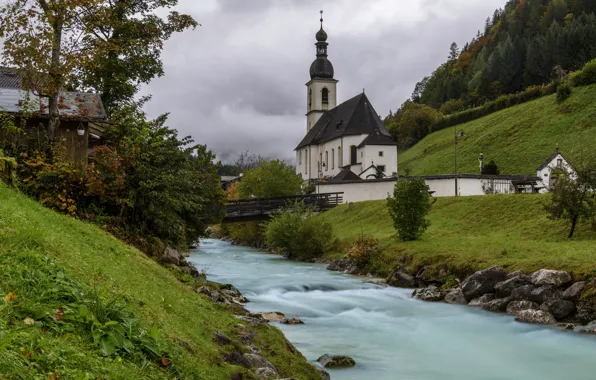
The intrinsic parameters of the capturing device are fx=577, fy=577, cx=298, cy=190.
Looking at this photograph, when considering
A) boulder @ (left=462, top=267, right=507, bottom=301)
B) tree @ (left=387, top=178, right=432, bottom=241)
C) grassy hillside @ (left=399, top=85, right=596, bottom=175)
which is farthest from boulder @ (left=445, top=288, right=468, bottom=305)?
grassy hillside @ (left=399, top=85, right=596, bottom=175)

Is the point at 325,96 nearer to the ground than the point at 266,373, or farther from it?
farther from it

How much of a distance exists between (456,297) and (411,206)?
401 inches

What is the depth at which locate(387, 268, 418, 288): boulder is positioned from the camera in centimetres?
2234

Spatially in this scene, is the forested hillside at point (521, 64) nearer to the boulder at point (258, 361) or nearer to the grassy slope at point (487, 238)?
the grassy slope at point (487, 238)

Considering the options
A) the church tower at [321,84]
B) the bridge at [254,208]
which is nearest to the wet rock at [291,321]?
the bridge at [254,208]

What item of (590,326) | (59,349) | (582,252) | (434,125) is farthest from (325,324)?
(434,125)

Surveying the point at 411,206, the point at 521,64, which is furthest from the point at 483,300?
the point at 521,64

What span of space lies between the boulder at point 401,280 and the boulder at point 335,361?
11628 millimetres

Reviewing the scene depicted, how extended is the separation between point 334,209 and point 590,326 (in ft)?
120

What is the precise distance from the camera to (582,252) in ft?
60.3

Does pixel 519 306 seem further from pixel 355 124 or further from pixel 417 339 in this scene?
pixel 355 124

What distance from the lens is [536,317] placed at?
15.2 metres

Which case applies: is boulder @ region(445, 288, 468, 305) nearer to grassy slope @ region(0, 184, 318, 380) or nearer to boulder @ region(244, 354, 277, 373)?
grassy slope @ region(0, 184, 318, 380)

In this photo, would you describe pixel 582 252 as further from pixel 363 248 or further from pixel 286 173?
pixel 286 173
